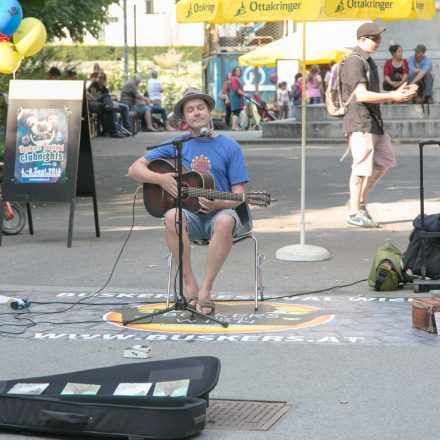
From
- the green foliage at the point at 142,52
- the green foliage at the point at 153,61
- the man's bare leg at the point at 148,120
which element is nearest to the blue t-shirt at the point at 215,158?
the man's bare leg at the point at 148,120

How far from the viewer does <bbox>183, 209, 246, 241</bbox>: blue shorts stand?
26.2 feet

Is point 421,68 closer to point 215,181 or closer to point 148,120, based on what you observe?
point 148,120

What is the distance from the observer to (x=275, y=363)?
262 inches

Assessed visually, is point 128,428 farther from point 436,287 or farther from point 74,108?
point 74,108

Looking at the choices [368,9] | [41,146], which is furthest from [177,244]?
[41,146]

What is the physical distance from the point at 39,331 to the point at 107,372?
1979mm

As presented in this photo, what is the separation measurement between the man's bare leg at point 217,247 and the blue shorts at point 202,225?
119 mm

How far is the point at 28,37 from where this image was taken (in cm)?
1264

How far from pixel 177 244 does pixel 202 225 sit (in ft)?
0.91

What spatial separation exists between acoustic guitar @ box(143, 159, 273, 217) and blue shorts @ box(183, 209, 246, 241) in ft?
0.24

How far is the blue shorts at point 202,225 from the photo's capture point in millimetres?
8000

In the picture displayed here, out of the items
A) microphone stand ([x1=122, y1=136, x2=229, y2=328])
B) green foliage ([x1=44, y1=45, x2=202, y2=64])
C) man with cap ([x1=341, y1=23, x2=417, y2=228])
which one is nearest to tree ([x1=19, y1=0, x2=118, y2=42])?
man with cap ([x1=341, y1=23, x2=417, y2=228])

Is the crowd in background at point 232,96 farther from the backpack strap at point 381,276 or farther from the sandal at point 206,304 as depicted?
the sandal at point 206,304

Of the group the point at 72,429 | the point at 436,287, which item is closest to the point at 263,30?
the point at 436,287
